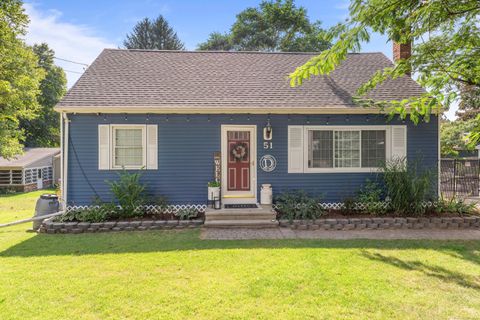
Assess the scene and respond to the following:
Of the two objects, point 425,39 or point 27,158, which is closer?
point 425,39

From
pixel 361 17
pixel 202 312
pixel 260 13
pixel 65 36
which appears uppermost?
pixel 260 13

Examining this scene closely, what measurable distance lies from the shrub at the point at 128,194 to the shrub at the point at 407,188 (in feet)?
20.4

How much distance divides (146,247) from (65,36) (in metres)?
13.9

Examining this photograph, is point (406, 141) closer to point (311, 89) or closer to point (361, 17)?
point (311, 89)

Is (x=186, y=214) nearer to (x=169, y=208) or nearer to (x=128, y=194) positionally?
(x=169, y=208)

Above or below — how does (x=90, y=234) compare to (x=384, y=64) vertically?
below

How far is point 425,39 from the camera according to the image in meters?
5.95

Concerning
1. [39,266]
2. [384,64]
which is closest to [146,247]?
[39,266]

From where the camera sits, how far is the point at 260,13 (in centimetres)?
2731

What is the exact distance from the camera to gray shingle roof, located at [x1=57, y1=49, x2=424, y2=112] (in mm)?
7941

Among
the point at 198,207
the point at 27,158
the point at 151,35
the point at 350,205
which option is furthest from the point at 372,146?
the point at 151,35

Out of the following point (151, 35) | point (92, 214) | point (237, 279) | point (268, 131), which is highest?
point (151, 35)

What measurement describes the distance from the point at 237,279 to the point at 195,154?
4430 mm

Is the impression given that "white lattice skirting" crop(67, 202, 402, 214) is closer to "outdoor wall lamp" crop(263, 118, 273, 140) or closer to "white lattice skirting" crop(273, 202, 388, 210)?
"white lattice skirting" crop(273, 202, 388, 210)
